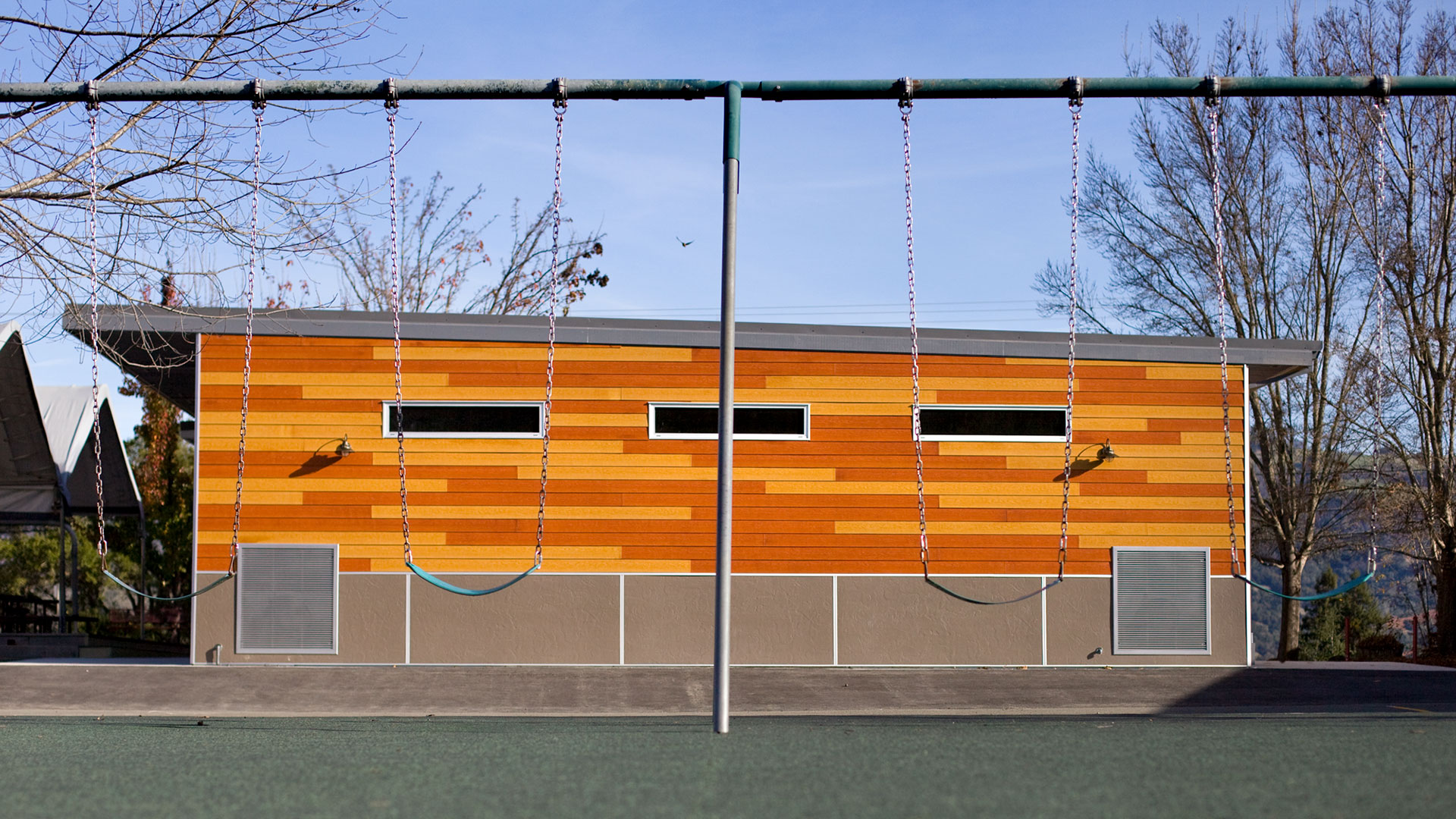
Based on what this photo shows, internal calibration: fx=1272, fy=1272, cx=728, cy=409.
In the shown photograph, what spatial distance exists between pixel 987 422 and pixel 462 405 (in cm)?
613

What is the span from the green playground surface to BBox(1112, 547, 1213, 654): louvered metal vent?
6481 millimetres

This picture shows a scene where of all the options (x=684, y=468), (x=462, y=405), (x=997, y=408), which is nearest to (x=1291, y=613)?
(x=997, y=408)

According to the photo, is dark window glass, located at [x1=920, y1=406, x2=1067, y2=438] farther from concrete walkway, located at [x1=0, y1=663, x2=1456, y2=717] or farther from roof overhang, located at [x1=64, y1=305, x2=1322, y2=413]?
concrete walkway, located at [x1=0, y1=663, x2=1456, y2=717]

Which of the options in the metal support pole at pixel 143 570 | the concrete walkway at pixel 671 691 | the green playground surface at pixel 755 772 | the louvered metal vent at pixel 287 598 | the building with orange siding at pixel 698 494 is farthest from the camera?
the metal support pole at pixel 143 570

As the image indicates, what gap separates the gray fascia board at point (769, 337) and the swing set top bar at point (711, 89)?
17.3 feet

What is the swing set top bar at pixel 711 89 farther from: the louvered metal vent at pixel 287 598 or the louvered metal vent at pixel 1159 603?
the louvered metal vent at pixel 1159 603

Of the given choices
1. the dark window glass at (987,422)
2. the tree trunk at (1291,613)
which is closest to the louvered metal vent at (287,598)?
the dark window glass at (987,422)

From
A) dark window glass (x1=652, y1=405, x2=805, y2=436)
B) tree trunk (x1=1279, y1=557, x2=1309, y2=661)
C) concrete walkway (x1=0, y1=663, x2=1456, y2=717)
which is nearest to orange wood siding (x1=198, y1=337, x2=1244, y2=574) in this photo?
dark window glass (x1=652, y1=405, x2=805, y2=436)

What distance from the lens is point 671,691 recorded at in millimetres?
12992

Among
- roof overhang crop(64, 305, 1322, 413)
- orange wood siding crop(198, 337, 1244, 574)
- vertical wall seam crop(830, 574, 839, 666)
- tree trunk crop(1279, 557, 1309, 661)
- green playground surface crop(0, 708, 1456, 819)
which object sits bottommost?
tree trunk crop(1279, 557, 1309, 661)

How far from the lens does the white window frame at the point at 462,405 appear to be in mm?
14492

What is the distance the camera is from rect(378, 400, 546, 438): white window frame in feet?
47.5

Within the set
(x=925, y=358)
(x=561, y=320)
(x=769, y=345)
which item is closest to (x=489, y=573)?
(x=561, y=320)

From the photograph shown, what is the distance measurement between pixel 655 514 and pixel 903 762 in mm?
8708
